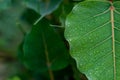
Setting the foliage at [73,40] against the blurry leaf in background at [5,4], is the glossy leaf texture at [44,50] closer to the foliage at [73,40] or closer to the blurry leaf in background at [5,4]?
the foliage at [73,40]

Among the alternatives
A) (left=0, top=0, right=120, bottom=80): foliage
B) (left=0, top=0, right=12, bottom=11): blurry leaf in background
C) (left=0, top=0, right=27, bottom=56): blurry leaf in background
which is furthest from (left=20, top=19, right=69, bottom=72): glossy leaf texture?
(left=0, top=0, right=27, bottom=56): blurry leaf in background

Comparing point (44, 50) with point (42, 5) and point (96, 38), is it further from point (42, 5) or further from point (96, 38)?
point (96, 38)

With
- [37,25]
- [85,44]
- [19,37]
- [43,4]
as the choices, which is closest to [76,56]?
[85,44]

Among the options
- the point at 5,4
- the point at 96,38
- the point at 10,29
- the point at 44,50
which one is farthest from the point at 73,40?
the point at 10,29

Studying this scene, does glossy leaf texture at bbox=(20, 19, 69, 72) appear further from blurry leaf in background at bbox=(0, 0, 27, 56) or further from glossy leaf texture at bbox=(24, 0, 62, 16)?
blurry leaf in background at bbox=(0, 0, 27, 56)

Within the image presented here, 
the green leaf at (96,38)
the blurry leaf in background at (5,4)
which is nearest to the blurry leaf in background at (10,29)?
the blurry leaf in background at (5,4)

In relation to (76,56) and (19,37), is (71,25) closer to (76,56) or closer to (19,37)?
(76,56)

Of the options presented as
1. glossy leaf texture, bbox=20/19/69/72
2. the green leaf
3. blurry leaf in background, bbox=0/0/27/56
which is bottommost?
blurry leaf in background, bbox=0/0/27/56
